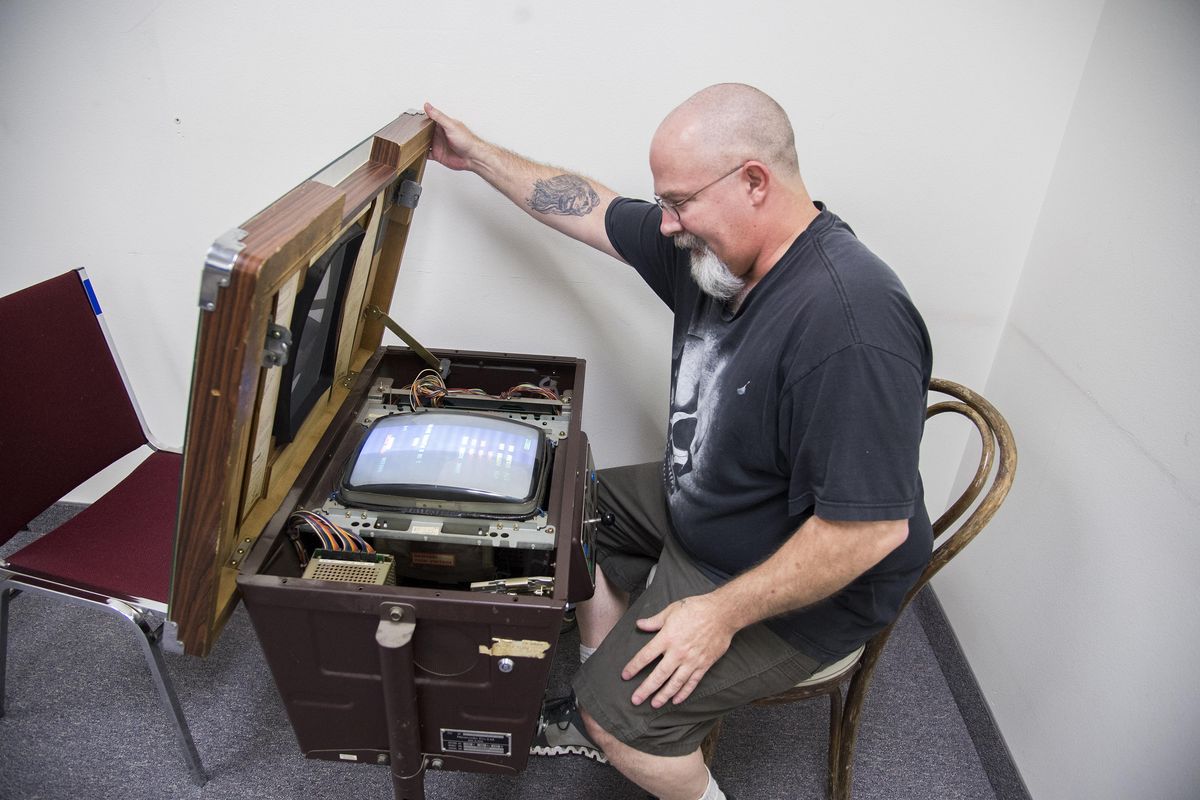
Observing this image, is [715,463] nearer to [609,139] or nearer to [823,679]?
[823,679]

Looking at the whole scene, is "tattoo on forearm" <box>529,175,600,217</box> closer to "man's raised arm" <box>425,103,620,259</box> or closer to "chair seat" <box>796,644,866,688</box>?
"man's raised arm" <box>425,103,620,259</box>

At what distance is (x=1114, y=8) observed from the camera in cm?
140

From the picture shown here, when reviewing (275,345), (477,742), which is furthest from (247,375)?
(477,742)

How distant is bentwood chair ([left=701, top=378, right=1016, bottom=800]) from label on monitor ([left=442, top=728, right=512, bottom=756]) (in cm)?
40

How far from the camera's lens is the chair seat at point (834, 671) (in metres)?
1.32

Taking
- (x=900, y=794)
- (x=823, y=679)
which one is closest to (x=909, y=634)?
(x=900, y=794)

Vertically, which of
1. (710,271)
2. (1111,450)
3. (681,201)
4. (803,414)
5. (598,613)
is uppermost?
(681,201)

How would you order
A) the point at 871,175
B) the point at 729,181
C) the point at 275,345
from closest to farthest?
the point at 275,345 → the point at 729,181 → the point at 871,175

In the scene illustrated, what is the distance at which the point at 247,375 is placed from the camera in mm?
851

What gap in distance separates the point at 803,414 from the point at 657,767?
592 mm

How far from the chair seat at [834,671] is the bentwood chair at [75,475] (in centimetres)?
110

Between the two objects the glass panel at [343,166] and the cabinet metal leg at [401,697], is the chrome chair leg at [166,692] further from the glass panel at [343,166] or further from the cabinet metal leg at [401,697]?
the glass panel at [343,166]

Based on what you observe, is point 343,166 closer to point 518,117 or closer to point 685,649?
point 518,117

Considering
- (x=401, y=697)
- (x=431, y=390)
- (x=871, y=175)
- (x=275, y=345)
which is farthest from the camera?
(x=871, y=175)
